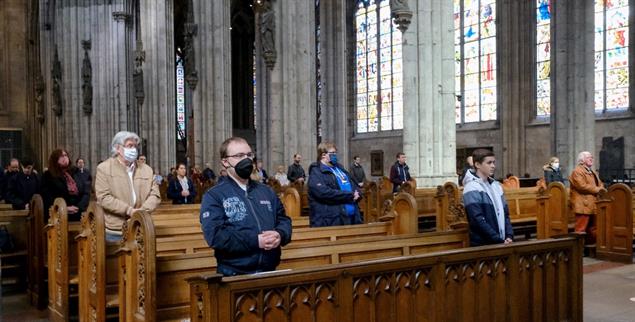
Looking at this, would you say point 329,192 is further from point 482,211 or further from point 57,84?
point 57,84

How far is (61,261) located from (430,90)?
324 inches

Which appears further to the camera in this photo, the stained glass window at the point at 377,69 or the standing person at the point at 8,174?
the stained glass window at the point at 377,69

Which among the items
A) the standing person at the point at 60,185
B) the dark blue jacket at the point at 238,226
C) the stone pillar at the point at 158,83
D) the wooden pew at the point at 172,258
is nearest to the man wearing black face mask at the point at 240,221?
the dark blue jacket at the point at 238,226

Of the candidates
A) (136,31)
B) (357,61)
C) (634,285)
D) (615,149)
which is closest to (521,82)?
(615,149)

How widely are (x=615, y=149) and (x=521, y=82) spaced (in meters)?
4.59

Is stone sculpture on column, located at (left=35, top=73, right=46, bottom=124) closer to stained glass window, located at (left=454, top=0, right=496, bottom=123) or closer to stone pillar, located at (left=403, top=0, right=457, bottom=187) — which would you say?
stained glass window, located at (left=454, top=0, right=496, bottom=123)

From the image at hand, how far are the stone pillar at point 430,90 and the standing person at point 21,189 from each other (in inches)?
288

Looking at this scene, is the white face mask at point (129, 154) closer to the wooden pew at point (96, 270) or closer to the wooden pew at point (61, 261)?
the wooden pew at point (96, 270)

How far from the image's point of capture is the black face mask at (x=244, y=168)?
3805 mm

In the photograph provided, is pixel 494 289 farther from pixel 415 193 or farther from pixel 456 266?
pixel 415 193

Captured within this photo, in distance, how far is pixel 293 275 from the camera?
3596 mm

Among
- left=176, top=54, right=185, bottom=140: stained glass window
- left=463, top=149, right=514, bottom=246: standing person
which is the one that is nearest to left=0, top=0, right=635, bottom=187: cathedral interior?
left=176, top=54, right=185, bottom=140: stained glass window

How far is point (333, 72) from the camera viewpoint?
28.9 metres

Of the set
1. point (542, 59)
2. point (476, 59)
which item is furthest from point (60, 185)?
point (476, 59)
